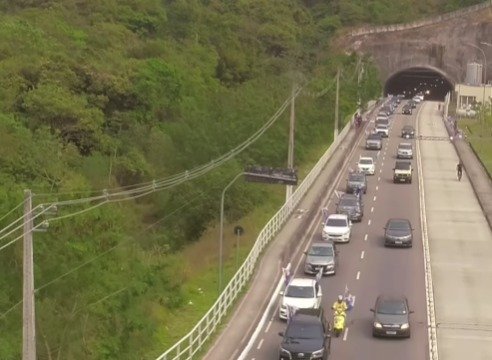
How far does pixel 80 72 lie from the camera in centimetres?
6303

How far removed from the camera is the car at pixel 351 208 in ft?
150

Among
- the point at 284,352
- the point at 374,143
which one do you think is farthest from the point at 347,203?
the point at 374,143

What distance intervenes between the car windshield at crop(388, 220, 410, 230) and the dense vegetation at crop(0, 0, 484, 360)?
29.5ft

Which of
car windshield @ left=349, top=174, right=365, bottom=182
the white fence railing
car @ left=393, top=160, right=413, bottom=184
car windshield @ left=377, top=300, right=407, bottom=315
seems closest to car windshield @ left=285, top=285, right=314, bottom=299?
the white fence railing

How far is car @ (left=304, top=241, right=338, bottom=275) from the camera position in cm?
3553

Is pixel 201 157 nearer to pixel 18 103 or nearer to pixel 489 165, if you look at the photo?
pixel 18 103

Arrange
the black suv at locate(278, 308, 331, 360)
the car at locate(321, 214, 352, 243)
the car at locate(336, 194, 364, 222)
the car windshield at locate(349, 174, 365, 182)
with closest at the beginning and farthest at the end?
the black suv at locate(278, 308, 331, 360) → the car at locate(321, 214, 352, 243) → the car at locate(336, 194, 364, 222) → the car windshield at locate(349, 174, 365, 182)

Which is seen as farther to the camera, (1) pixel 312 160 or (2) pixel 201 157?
(1) pixel 312 160

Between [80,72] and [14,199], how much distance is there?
100 ft

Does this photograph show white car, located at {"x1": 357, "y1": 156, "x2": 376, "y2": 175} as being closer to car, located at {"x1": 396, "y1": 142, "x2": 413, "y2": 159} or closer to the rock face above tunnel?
car, located at {"x1": 396, "y1": 142, "x2": 413, "y2": 159}

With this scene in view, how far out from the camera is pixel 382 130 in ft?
264

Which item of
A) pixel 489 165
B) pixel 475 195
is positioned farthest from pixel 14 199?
pixel 489 165

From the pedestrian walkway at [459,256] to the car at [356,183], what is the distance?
3395 mm

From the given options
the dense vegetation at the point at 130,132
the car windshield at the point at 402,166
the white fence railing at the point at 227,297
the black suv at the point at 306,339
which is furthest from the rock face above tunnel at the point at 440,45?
the black suv at the point at 306,339
